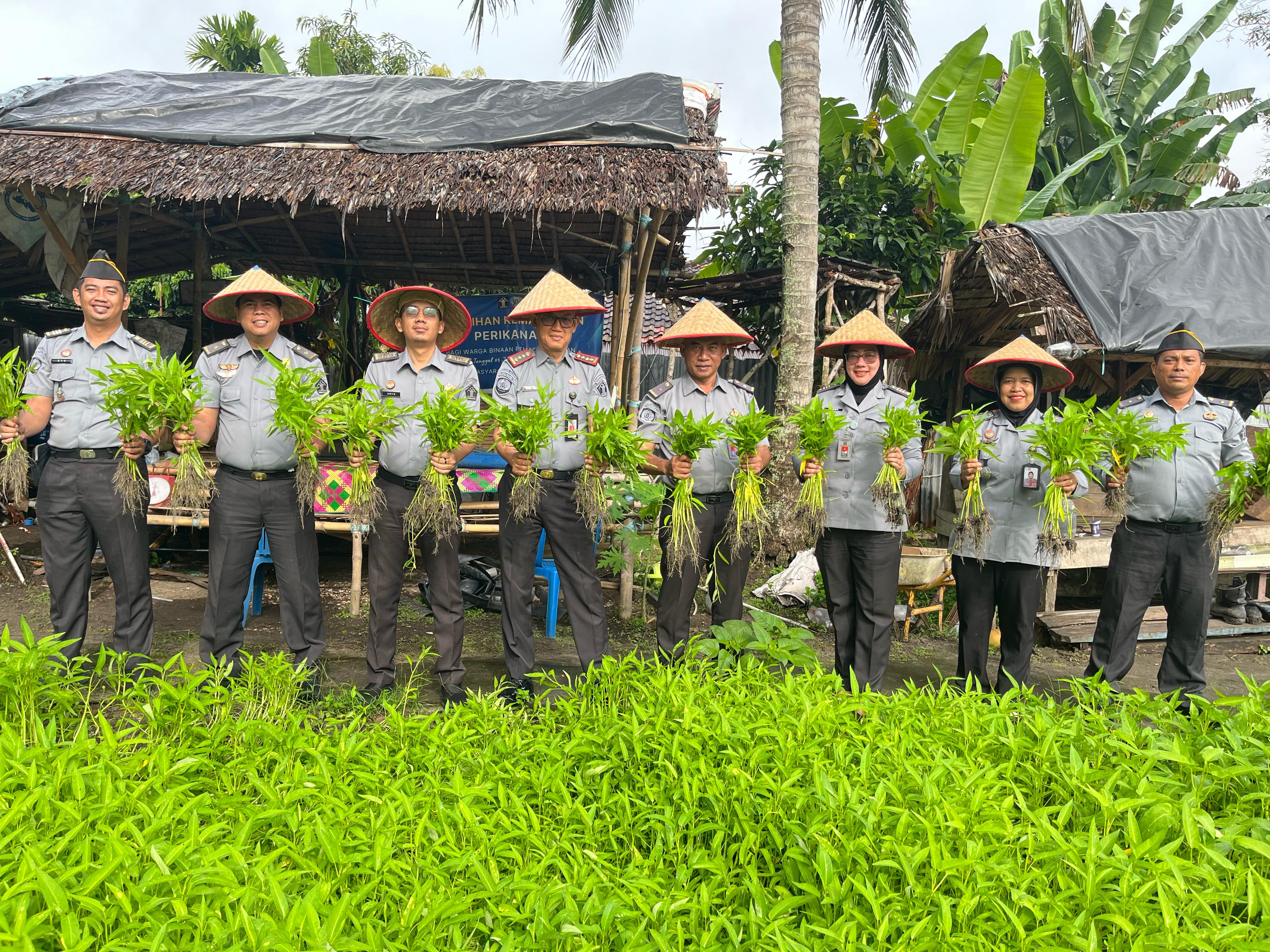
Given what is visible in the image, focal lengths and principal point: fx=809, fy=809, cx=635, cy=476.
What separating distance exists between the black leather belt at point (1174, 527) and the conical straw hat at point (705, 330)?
247cm

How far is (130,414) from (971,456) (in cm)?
440

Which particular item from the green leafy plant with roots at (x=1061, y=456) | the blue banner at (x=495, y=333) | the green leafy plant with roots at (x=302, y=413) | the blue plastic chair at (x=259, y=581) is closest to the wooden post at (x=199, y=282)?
the blue banner at (x=495, y=333)

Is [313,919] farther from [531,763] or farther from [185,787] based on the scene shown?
[531,763]

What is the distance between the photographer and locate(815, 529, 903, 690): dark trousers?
4613 millimetres

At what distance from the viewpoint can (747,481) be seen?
447 centimetres

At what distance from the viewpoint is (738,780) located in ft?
8.50

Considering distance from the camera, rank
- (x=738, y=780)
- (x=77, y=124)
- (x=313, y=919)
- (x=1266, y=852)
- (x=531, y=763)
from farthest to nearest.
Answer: (x=77, y=124)
(x=531, y=763)
(x=738, y=780)
(x=1266, y=852)
(x=313, y=919)

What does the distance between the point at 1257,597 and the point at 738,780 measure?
285 inches

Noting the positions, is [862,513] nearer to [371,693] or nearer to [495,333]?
[371,693]

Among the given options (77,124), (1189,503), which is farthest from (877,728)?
(77,124)

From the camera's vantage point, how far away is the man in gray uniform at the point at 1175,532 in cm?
449

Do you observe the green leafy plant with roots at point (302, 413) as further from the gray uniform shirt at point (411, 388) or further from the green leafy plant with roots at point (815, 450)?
the green leafy plant with roots at point (815, 450)

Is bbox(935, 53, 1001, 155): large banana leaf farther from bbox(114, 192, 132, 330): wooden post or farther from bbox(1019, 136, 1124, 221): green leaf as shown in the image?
bbox(114, 192, 132, 330): wooden post

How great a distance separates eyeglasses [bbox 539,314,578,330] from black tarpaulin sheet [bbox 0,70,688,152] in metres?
3.22
